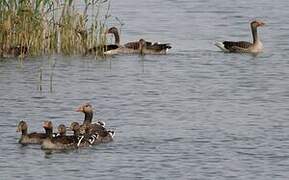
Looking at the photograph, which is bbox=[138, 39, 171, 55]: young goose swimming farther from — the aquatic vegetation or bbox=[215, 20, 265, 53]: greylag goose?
bbox=[215, 20, 265, 53]: greylag goose

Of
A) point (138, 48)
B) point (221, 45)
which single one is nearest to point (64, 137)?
point (138, 48)

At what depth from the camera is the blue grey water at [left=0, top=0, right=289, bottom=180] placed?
16625 mm

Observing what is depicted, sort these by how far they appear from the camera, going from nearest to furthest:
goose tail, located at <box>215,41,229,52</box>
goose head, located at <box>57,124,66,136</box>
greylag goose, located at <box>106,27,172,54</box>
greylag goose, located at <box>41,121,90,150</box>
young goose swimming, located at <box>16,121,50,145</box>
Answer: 1. greylag goose, located at <box>41,121,90,150</box>
2. young goose swimming, located at <box>16,121,50,145</box>
3. goose head, located at <box>57,124,66,136</box>
4. greylag goose, located at <box>106,27,172,54</box>
5. goose tail, located at <box>215,41,229,52</box>

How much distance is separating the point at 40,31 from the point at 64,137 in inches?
316

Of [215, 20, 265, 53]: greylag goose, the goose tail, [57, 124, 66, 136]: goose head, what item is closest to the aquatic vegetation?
the goose tail

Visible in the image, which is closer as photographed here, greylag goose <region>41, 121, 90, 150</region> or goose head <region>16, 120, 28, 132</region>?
greylag goose <region>41, 121, 90, 150</region>

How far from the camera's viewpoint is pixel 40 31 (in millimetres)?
25656

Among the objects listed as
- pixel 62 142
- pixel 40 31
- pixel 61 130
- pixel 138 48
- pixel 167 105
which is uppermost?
pixel 40 31

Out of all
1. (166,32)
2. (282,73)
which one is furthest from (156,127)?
(166,32)

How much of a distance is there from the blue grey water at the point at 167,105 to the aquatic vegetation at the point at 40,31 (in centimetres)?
32

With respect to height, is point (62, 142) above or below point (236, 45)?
below

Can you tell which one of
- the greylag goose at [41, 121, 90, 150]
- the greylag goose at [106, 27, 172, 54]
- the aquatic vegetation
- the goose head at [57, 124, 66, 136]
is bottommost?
the greylag goose at [41, 121, 90, 150]

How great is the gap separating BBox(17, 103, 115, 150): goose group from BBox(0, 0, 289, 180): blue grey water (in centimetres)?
14

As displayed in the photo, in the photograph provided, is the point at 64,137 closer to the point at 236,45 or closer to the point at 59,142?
the point at 59,142
